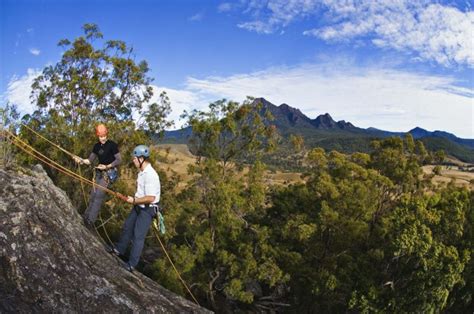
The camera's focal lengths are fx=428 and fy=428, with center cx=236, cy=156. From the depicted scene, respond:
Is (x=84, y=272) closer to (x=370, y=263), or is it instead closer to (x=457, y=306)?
(x=370, y=263)

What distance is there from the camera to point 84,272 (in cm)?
892

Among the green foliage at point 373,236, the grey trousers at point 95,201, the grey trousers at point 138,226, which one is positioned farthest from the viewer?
the green foliage at point 373,236

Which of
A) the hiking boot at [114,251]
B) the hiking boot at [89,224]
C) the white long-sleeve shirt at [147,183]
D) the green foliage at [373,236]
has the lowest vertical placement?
the green foliage at [373,236]

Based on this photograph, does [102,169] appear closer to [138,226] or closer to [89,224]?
[89,224]

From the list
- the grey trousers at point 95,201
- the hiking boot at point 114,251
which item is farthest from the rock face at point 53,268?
the grey trousers at point 95,201

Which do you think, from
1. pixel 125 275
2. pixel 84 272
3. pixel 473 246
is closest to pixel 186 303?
pixel 125 275

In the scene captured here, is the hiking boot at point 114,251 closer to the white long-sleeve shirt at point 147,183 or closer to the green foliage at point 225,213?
the white long-sleeve shirt at point 147,183

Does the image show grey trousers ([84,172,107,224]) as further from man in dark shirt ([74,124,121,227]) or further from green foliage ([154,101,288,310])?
green foliage ([154,101,288,310])

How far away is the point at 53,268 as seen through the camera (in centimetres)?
847

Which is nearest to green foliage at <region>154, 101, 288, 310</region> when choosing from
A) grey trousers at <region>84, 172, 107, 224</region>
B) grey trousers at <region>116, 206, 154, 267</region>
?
grey trousers at <region>84, 172, 107, 224</region>

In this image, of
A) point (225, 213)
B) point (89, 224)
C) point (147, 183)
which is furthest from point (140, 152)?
point (225, 213)

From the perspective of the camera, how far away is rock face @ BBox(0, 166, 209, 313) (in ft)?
26.1

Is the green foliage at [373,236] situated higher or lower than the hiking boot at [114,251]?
lower

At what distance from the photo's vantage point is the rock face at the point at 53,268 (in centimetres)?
796
